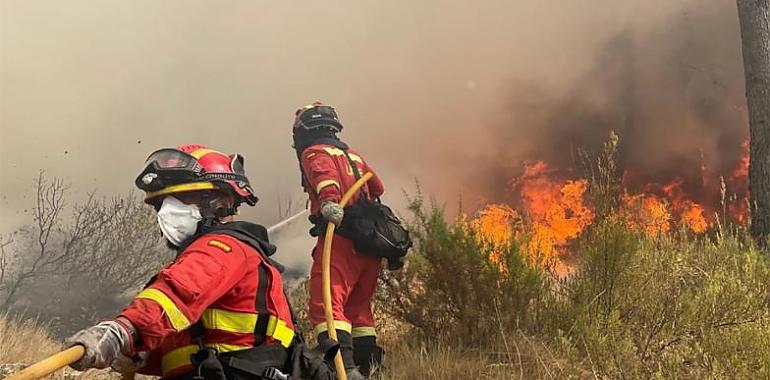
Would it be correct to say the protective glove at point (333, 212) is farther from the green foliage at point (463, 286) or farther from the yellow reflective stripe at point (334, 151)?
the green foliage at point (463, 286)

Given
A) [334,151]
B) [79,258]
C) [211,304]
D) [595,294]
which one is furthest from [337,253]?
[79,258]

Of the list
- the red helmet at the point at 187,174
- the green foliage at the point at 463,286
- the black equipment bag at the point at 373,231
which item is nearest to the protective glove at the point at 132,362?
the red helmet at the point at 187,174

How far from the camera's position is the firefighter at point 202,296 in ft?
6.16

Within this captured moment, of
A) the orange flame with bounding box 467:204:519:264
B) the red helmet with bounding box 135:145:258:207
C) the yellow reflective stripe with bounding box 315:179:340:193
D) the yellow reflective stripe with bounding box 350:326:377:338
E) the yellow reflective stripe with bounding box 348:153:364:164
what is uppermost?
the yellow reflective stripe with bounding box 348:153:364:164

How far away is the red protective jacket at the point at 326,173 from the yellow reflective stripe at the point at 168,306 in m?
2.38

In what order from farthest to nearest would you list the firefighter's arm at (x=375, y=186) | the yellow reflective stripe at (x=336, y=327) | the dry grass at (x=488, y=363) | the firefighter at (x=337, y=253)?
the firefighter's arm at (x=375, y=186), the firefighter at (x=337, y=253), the yellow reflective stripe at (x=336, y=327), the dry grass at (x=488, y=363)

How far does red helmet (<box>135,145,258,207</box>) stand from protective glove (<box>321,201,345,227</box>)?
1450 mm

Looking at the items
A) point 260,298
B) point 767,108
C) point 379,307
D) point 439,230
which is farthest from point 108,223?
point 767,108

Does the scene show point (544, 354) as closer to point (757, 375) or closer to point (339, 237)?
point (757, 375)

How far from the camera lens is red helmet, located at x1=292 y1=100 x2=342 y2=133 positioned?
15.8ft

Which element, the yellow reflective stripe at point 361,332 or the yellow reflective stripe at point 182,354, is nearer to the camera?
the yellow reflective stripe at point 182,354

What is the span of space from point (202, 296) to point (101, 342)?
338 mm

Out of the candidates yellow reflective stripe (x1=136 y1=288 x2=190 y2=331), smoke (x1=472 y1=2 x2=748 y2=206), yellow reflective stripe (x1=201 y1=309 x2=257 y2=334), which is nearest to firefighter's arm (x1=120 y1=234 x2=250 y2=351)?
yellow reflective stripe (x1=136 y1=288 x2=190 y2=331)

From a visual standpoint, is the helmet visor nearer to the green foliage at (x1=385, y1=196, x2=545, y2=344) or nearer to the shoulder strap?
the shoulder strap
